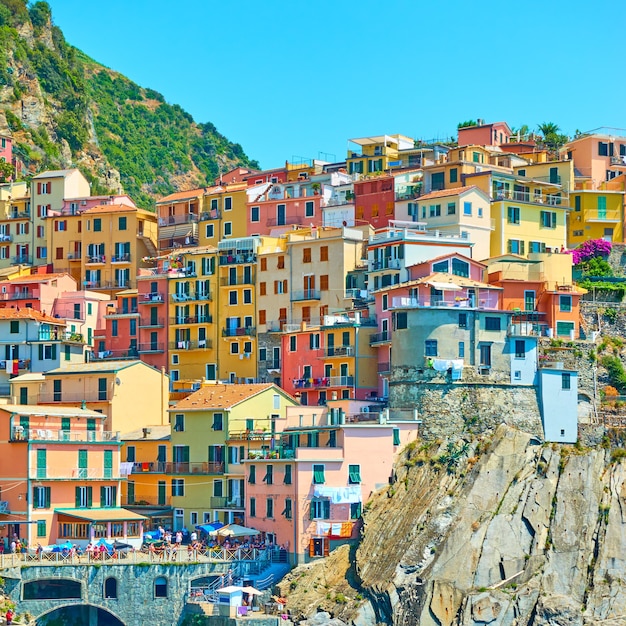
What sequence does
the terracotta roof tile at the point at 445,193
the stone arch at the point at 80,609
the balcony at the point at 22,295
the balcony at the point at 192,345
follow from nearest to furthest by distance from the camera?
1. the stone arch at the point at 80,609
2. the terracotta roof tile at the point at 445,193
3. the balcony at the point at 192,345
4. the balcony at the point at 22,295

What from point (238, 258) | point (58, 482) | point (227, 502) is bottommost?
point (227, 502)

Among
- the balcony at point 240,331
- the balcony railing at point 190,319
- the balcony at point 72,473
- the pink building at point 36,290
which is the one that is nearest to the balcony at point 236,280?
the balcony railing at point 190,319

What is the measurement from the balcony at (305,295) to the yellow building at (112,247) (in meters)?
17.3

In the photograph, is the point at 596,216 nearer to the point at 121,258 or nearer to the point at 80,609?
the point at 121,258

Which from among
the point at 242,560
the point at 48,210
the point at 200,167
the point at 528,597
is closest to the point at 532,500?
the point at 528,597

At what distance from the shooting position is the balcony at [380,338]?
91062mm

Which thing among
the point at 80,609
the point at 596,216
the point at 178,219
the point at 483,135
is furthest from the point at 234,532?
the point at 483,135

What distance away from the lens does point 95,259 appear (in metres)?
116

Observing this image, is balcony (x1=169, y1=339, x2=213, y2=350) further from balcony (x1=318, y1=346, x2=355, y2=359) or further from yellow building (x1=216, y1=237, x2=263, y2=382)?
balcony (x1=318, y1=346, x2=355, y2=359)

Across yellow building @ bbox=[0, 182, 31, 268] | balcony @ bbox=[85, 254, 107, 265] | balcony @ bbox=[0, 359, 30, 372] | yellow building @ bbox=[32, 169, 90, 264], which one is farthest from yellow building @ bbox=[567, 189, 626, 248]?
yellow building @ bbox=[0, 182, 31, 268]

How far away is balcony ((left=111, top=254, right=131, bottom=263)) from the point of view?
380 ft

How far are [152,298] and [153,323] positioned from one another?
166 cm

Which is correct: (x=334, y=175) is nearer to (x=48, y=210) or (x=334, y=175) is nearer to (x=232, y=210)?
(x=232, y=210)

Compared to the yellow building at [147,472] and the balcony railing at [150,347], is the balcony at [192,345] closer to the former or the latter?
the balcony railing at [150,347]
